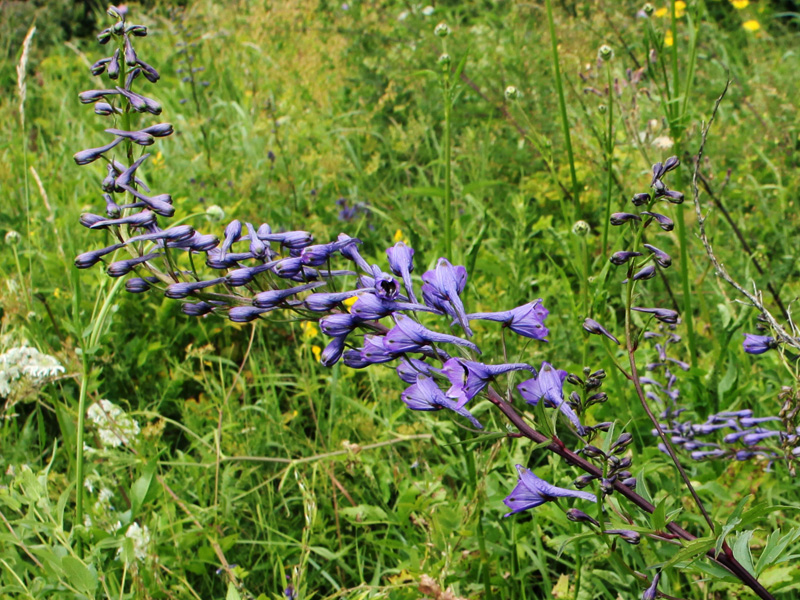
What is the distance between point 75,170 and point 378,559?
3.84 meters

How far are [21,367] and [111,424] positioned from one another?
352mm

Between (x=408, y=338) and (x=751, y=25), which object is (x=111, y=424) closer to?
(x=408, y=338)

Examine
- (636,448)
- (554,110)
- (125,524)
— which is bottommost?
(636,448)

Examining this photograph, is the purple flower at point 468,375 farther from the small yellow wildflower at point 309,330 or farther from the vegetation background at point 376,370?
the small yellow wildflower at point 309,330

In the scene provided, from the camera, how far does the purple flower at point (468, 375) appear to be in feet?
3.48

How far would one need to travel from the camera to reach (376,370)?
2.76 m

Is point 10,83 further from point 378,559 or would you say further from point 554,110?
point 378,559

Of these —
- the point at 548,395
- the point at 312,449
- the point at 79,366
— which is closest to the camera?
the point at 548,395

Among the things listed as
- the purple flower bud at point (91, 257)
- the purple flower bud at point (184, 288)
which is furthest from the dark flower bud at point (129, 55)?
the purple flower bud at point (184, 288)

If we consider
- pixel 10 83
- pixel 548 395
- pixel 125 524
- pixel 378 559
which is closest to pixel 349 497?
pixel 378 559

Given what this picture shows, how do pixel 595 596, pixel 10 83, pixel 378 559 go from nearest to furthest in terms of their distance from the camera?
1. pixel 595 596
2. pixel 378 559
3. pixel 10 83

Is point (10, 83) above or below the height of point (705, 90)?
below

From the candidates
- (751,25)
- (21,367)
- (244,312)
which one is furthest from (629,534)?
(751,25)

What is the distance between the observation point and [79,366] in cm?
238
